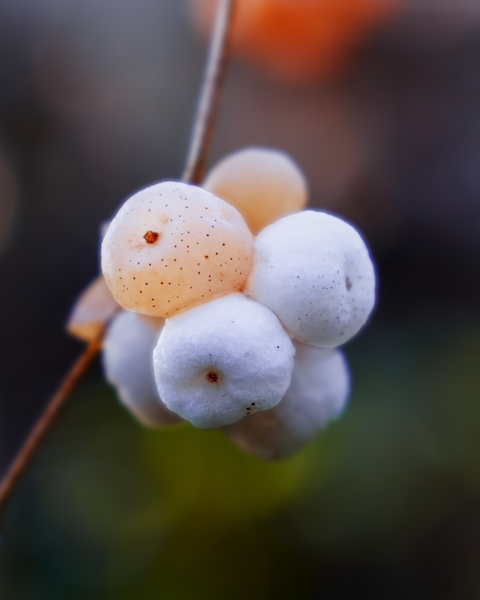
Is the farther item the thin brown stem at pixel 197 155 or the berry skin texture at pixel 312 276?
the thin brown stem at pixel 197 155

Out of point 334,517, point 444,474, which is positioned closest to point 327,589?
point 334,517

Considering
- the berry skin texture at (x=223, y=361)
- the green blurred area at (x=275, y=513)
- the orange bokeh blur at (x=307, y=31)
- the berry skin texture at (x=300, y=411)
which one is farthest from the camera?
the orange bokeh blur at (x=307, y=31)

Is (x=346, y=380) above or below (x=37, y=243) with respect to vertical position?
above

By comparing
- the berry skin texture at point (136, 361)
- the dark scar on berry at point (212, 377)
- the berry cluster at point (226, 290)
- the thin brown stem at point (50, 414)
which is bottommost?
the thin brown stem at point (50, 414)

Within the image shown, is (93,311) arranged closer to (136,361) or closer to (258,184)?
(136,361)

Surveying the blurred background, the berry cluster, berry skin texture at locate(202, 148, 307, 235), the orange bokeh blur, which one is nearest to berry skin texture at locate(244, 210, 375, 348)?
the berry cluster

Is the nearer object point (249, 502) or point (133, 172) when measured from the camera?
point (249, 502)

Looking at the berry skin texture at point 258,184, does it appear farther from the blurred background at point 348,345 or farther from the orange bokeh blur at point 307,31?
the orange bokeh blur at point 307,31

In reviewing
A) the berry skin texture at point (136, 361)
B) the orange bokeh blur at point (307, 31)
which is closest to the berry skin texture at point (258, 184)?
the berry skin texture at point (136, 361)

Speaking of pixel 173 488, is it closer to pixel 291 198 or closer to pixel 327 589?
pixel 327 589
